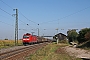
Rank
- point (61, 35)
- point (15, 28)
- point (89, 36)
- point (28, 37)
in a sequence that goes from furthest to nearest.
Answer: point (61, 35) < point (28, 37) < point (15, 28) < point (89, 36)

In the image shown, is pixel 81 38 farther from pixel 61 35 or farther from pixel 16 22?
pixel 61 35

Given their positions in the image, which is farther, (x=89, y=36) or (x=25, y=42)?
(x=25, y=42)

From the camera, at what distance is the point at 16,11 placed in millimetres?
52500

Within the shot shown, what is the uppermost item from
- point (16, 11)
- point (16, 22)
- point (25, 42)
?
point (16, 11)

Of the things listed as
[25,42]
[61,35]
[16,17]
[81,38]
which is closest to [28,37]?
[25,42]

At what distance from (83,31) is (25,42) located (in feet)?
57.8

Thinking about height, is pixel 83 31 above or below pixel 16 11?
below

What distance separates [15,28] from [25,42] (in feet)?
32.5

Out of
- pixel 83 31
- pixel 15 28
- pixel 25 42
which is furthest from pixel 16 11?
pixel 83 31

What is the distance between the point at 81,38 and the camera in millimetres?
52719

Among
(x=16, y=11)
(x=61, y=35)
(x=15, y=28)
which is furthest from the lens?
(x=61, y=35)

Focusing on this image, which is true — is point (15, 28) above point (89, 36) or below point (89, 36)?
above

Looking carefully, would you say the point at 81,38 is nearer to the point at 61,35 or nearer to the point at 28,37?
the point at 28,37

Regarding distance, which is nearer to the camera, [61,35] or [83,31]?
[83,31]
